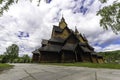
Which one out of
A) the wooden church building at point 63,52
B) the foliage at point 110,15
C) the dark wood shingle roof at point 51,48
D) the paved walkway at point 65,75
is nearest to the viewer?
the paved walkway at point 65,75

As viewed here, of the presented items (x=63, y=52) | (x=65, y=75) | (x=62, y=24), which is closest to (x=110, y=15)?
(x=65, y=75)

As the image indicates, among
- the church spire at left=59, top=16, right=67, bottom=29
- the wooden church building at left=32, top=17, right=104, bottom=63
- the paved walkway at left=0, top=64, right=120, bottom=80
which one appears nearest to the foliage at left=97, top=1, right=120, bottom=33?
the paved walkway at left=0, top=64, right=120, bottom=80

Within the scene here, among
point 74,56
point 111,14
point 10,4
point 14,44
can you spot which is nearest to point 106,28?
point 111,14

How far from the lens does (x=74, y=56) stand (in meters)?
37.0

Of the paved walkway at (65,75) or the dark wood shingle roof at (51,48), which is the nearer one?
the paved walkway at (65,75)

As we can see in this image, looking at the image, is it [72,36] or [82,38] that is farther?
[82,38]

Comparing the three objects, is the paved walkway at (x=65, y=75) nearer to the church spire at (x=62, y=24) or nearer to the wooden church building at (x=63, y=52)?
the wooden church building at (x=63, y=52)

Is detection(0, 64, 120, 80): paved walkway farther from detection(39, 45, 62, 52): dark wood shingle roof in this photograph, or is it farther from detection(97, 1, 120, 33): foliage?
detection(39, 45, 62, 52): dark wood shingle roof

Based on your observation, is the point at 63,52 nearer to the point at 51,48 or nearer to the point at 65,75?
the point at 51,48

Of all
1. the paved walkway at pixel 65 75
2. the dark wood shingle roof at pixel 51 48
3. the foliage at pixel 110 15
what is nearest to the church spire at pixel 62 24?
the dark wood shingle roof at pixel 51 48

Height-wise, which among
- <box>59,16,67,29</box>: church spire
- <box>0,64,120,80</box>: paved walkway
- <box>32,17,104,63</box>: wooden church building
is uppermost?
Result: <box>59,16,67,29</box>: church spire

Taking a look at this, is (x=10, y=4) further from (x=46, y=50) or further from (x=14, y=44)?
(x=14, y=44)

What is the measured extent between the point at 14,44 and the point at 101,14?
2977 inches

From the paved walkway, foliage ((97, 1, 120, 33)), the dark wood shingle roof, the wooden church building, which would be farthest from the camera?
Result: the dark wood shingle roof
